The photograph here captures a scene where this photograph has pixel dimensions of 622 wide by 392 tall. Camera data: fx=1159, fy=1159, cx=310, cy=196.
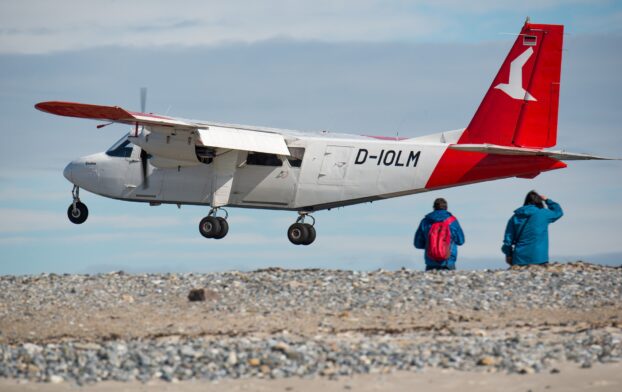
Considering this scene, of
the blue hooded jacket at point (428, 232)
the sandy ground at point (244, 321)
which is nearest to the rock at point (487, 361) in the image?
the sandy ground at point (244, 321)

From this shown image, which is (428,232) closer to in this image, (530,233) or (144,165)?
(530,233)

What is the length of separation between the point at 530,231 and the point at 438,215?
1.77 m

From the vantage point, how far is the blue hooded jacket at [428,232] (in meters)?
22.2

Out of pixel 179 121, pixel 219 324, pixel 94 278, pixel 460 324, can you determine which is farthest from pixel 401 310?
pixel 179 121

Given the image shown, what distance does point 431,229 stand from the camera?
22141 millimetres

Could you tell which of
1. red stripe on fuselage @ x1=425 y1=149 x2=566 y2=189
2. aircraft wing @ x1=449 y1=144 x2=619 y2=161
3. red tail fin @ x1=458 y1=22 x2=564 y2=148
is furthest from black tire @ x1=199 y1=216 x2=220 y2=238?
red tail fin @ x1=458 y1=22 x2=564 y2=148

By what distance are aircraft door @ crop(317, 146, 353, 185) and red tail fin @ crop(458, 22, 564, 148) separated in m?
3.47

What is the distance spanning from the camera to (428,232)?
22344 mm

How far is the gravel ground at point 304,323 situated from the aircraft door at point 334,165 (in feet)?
28.7

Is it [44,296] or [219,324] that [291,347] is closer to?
[219,324]

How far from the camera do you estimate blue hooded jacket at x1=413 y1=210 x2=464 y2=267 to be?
875 inches

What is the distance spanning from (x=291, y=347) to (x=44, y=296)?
20.0 feet

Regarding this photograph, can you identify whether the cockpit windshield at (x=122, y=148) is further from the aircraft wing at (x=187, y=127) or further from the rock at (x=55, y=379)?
the rock at (x=55, y=379)

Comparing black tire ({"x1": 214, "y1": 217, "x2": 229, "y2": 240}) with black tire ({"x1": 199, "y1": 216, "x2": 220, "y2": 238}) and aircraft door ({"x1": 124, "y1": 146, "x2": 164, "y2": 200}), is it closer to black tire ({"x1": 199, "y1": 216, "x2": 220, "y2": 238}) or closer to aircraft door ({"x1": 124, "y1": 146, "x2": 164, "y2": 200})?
black tire ({"x1": 199, "y1": 216, "x2": 220, "y2": 238})
